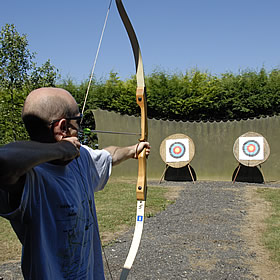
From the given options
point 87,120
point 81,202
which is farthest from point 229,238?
point 87,120

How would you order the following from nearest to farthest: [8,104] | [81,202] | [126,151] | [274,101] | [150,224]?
[81,202] < [126,151] < [150,224] < [8,104] < [274,101]

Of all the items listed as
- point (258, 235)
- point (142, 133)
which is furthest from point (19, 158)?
point (258, 235)

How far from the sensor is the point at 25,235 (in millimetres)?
946

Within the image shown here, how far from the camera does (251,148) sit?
24.8 feet

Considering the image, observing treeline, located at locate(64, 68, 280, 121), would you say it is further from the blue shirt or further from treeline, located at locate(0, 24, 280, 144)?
the blue shirt

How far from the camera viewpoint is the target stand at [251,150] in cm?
756

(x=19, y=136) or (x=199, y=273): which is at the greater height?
(x=19, y=136)

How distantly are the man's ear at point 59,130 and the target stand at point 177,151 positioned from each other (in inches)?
268

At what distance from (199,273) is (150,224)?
148 cm

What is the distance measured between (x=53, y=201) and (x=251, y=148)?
7065 millimetres

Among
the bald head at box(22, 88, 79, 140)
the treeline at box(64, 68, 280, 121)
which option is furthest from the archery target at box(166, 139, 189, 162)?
the bald head at box(22, 88, 79, 140)

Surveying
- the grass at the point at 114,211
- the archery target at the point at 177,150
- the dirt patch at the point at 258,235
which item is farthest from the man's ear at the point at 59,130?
the archery target at the point at 177,150

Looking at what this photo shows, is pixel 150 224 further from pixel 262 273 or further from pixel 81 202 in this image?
pixel 81 202

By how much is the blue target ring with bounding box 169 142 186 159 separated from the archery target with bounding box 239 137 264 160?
124 centimetres
